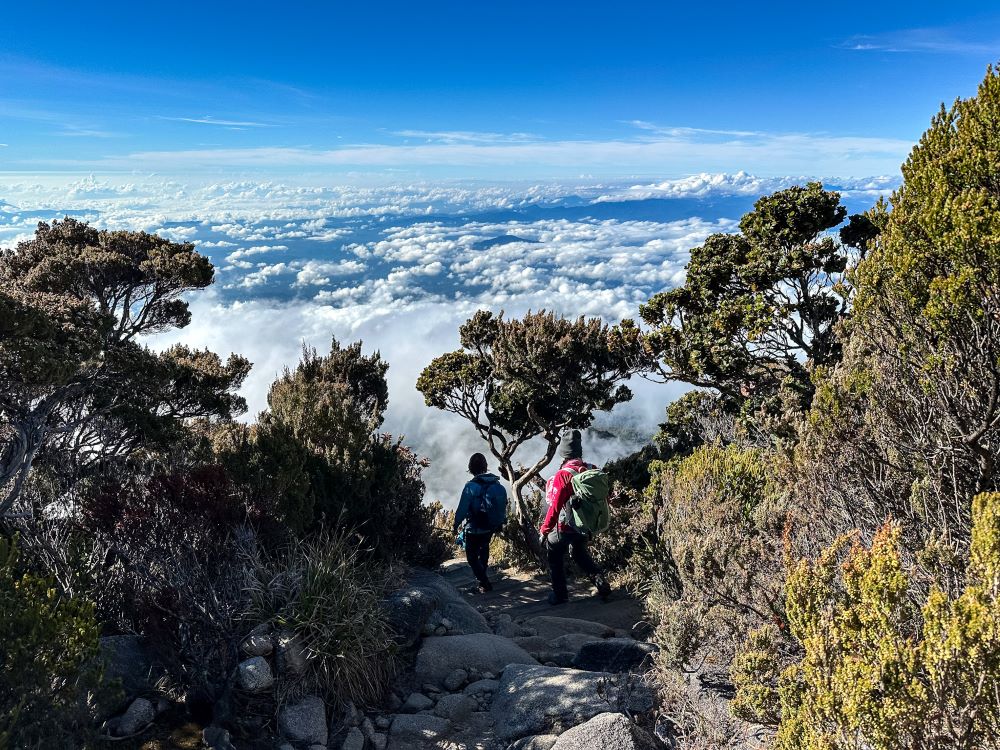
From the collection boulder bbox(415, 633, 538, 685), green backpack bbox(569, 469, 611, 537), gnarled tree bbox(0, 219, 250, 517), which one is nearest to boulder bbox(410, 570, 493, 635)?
boulder bbox(415, 633, 538, 685)

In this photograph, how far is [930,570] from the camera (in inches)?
136

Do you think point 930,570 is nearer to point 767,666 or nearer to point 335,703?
point 767,666

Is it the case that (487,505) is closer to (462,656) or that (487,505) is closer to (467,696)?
(462,656)

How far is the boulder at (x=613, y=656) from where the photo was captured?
5539mm

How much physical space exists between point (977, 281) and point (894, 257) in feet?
1.88

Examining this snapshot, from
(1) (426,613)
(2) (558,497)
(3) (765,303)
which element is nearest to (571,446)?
(2) (558,497)

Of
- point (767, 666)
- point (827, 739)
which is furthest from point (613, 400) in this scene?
point (827, 739)

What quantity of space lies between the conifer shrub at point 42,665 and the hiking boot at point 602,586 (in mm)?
5739

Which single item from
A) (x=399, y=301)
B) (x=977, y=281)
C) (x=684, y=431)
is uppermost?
(x=977, y=281)

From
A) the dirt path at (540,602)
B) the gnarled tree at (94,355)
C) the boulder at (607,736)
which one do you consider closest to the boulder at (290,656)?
the boulder at (607,736)

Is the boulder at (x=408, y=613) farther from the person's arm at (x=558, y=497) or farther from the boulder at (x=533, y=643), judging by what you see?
the person's arm at (x=558, y=497)

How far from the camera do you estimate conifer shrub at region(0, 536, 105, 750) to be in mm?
3293

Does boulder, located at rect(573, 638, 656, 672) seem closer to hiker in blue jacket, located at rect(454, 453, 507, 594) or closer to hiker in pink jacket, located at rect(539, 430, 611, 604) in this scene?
hiker in pink jacket, located at rect(539, 430, 611, 604)

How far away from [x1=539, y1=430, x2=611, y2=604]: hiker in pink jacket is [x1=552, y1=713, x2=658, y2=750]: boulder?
3.30 metres
